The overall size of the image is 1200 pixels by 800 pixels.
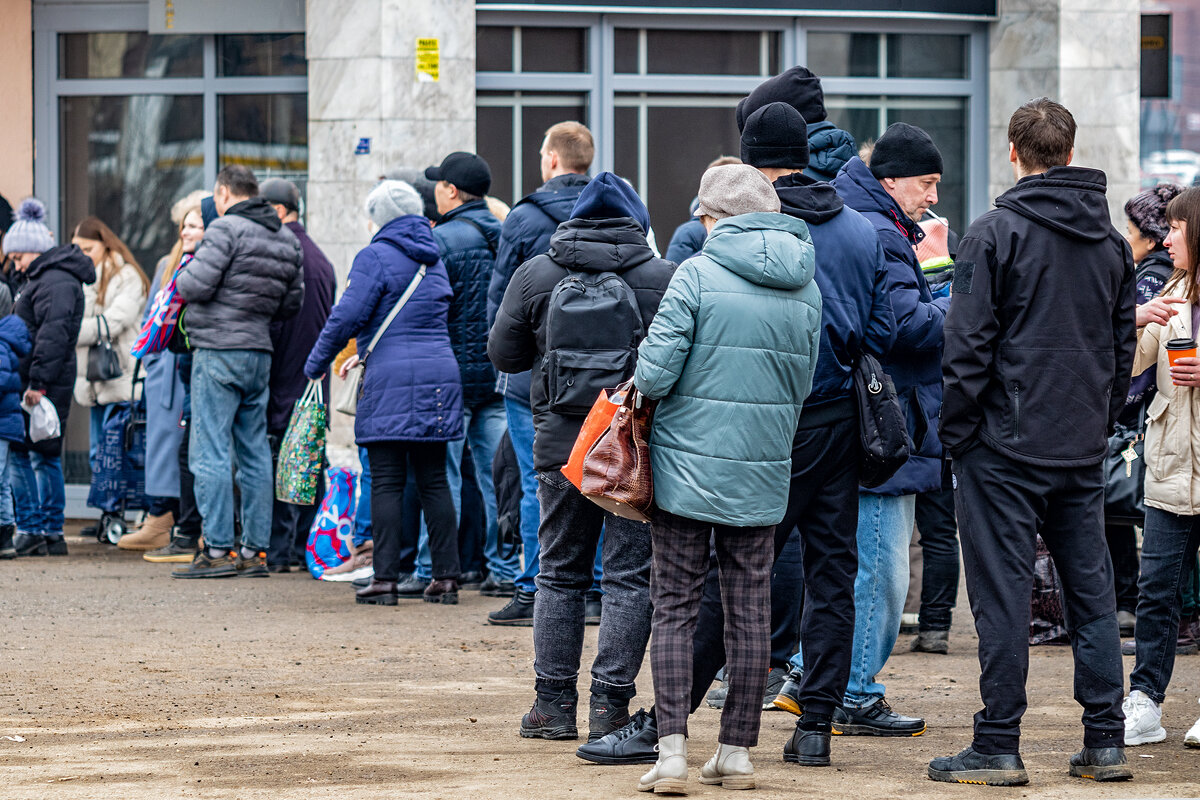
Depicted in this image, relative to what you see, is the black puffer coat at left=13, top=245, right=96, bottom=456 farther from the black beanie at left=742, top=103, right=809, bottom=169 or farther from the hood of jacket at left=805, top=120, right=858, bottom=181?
the black beanie at left=742, top=103, right=809, bottom=169

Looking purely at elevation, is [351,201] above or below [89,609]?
above

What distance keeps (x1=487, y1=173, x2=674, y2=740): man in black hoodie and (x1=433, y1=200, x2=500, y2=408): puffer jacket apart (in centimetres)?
288

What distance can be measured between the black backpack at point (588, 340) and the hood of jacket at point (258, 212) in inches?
168

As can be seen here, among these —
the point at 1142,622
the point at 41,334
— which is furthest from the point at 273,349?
the point at 1142,622

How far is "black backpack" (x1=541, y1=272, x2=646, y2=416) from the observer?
5488mm

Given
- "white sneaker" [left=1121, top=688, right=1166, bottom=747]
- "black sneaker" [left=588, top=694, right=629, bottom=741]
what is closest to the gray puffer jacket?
"black sneaker" [left=588, top=694, right=629, bottom=741]

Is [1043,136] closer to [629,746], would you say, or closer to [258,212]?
[629,746]

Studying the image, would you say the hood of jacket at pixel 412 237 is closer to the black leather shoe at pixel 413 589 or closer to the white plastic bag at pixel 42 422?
the black leather shoe at pixel 413 589

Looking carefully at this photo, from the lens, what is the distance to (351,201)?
38.0 ft

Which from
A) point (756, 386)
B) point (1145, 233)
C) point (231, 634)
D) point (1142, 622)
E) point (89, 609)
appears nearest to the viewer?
point (756, 386)

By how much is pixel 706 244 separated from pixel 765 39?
7.76 meters

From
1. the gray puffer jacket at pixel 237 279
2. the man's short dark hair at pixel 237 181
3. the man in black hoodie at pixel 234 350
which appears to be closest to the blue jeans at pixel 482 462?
the man in black hoodie at pixel 234 350

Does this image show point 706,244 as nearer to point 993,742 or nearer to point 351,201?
point 993,742

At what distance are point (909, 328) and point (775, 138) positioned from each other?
84 cm
